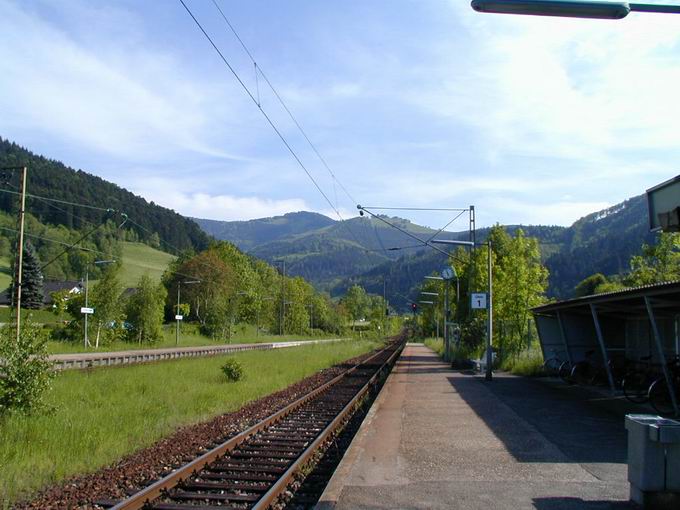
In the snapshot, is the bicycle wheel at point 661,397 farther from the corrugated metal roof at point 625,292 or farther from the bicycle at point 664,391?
the corrugated metal roof at point 625,292

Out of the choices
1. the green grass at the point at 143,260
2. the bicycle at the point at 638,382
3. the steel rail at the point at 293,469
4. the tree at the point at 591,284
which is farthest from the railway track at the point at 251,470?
the green grass at the point at 143,260

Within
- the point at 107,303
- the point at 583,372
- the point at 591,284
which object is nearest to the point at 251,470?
the point at 583,372

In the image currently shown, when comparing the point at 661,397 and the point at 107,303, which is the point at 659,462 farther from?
the point at 107,303

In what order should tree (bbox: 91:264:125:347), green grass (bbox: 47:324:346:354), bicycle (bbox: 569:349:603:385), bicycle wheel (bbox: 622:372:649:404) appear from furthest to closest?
tree (bbox: 91:264:125:347) → green grass (bbox: 47:324:346:354) → bicycle (bbox: 569:349:603:385) → bicycle wheel (bbox: 622:372:649:404)

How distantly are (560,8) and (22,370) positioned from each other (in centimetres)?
1113

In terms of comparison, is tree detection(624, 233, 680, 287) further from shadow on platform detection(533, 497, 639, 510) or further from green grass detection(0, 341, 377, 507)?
shadow on platform detection(533, 497, 639, 510)

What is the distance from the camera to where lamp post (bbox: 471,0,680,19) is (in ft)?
19.4

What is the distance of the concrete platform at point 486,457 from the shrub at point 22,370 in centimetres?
613

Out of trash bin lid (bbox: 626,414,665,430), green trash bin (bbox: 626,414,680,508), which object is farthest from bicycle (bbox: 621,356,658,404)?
green trash bin (bbox: 626,414,680,508)

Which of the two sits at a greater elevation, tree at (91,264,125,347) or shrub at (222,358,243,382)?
tree at (91,264,125,347)

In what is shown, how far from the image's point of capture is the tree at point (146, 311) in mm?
54562

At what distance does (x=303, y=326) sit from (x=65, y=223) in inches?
1763

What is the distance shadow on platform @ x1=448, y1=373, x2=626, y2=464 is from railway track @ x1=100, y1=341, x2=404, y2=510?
330cm

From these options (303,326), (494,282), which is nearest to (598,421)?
(494,282)
